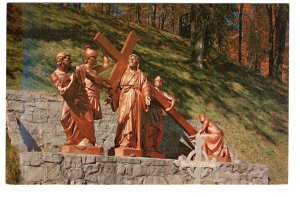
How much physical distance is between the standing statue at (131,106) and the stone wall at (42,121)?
1.22 m

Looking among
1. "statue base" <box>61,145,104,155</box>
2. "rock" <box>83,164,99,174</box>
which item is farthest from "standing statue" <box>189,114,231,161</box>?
"rock" <box>83,164,99,174</box>

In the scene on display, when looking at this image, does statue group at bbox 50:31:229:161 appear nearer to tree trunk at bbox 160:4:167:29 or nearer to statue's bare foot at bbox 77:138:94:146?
statue's bare foot at bbox 77:138:94:146

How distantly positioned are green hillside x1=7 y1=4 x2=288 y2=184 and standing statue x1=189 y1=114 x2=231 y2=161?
86cm

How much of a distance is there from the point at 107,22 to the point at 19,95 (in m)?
2.86

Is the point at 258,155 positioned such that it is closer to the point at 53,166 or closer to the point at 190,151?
the point at 190,151

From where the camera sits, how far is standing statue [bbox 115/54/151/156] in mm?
11430

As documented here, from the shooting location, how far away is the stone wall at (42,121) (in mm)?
11766

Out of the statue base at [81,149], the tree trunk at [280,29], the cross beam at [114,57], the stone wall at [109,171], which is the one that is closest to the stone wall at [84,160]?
the stone wall at [109,171]

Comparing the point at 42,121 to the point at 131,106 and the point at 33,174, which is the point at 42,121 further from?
the point at 33,174

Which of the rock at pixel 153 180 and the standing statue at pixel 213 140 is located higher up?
the standing statue at pixel 213 140

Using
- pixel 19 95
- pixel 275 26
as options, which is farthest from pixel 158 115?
pixel 275 26

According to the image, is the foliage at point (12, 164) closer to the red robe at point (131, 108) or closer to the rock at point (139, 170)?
the red robe at point (131, 108)

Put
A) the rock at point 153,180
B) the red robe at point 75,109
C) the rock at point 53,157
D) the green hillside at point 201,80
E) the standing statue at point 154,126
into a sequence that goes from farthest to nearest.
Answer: the green hillside at point 201,80, the standing statue at point 154,126, the rock at point 153,180, the red robe at point 75,109, the rock at point 53,157

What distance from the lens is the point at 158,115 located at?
1225cm
